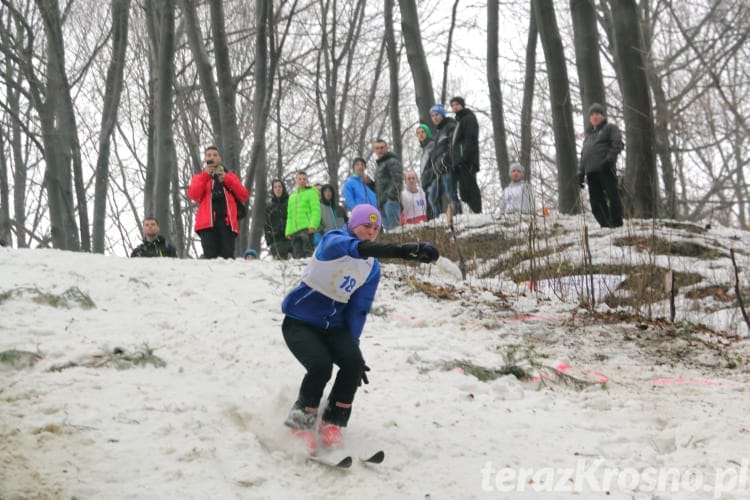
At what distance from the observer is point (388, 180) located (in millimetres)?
11281

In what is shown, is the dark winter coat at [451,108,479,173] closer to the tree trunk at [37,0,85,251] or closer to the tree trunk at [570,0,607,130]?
the tree trunk at [570,0,607,130]

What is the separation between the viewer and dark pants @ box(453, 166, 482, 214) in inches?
424

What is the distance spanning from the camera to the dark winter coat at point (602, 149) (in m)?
9.18

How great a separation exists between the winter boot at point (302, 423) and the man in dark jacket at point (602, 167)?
240 inches

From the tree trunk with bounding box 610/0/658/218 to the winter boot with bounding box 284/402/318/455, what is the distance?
770cm

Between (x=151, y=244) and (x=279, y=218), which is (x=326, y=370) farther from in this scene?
(x=279, y=218)

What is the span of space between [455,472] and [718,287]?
4760 millimetres

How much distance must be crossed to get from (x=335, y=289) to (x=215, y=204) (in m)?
5.06

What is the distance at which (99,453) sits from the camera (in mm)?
3307

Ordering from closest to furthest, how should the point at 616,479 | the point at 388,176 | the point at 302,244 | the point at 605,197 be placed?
the point at 616,479 < the point at 605,197 < the point at 302,244 < the point at 388,176

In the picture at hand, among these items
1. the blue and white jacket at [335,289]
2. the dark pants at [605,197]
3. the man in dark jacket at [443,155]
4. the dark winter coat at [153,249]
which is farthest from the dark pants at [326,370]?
the man in dark jacket at [443,155]

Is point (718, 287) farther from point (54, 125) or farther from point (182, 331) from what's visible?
point (54, 125)

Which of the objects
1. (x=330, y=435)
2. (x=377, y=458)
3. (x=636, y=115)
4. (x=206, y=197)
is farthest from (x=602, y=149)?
(x=377, y=458)

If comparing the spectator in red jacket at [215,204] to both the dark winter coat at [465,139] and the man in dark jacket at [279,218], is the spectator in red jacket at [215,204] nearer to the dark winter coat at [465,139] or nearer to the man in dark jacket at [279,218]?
the man in dark jacket at [279,218]
